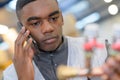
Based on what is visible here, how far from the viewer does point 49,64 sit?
1.49m

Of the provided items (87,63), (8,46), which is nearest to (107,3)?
(8,46)

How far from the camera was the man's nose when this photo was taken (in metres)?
1.35

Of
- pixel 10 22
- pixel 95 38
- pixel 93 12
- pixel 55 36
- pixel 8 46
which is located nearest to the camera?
pixel 95 38

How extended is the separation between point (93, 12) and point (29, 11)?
5.42 metres

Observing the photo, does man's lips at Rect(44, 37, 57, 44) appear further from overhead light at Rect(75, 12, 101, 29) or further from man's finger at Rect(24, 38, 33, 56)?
overhead light at Rect(75, 12, 101, 29)

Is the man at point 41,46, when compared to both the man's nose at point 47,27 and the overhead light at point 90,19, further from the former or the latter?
the overhead light at point 90,19

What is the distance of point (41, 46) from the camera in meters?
1.45

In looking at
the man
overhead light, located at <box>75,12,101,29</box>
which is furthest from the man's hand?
overhead light, located at <box>75,12,101,29</box>

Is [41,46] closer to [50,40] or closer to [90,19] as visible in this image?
[50,40]

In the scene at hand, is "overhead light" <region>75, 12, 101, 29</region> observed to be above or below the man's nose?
below

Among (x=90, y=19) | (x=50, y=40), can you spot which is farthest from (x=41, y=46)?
(x=90, y=19)

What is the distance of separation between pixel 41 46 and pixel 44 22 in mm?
129

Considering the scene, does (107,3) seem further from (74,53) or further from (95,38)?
(95,38)

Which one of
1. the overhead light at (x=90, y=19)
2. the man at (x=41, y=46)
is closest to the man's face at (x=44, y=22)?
the man at (x=41, y=46)
